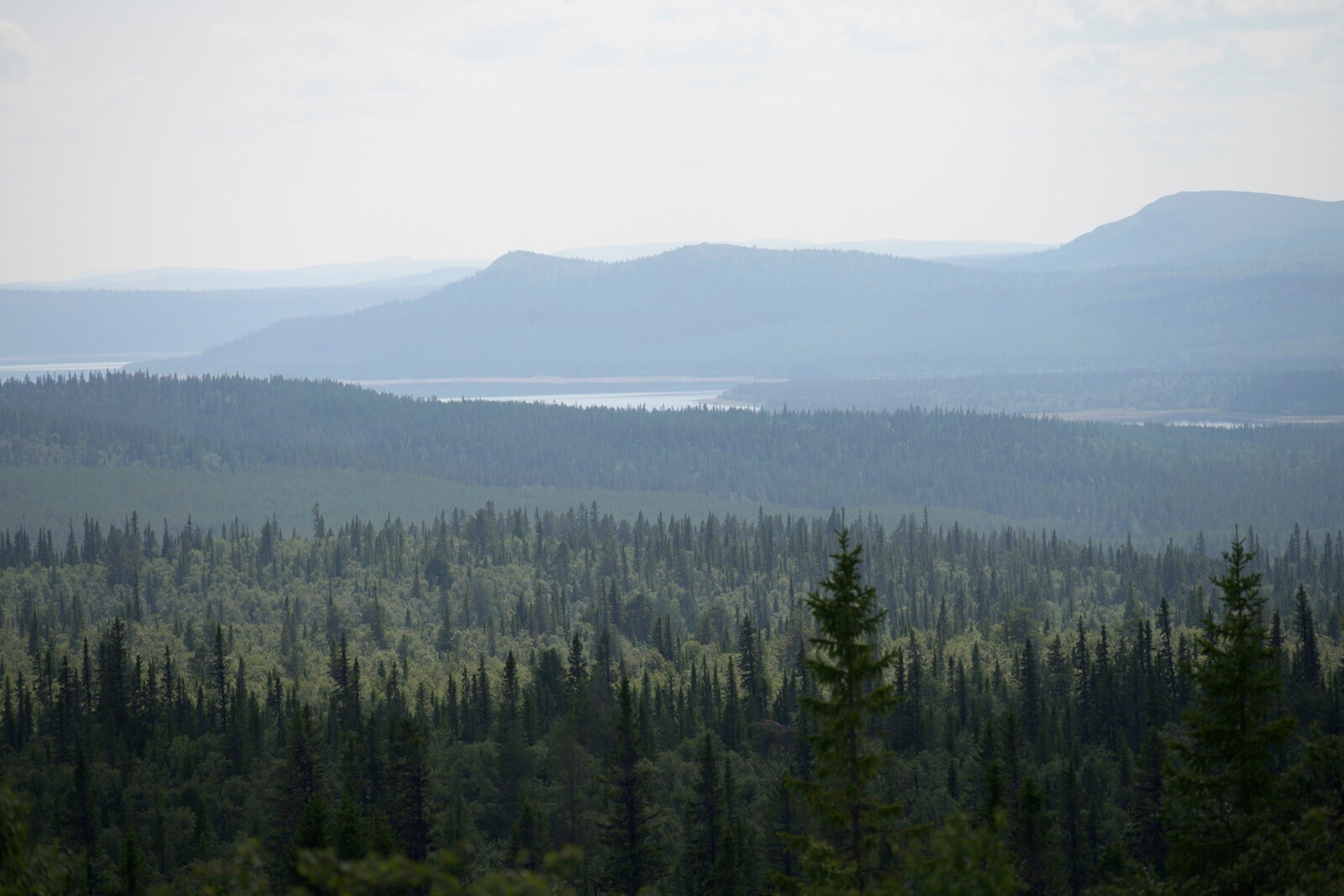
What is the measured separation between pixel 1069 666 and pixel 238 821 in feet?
225

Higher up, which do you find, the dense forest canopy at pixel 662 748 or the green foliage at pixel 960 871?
the green foliage at pixel 960 871

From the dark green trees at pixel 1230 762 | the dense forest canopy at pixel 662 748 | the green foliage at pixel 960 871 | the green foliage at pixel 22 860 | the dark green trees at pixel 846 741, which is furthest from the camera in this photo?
the dense forest canopy at pixel 662 748

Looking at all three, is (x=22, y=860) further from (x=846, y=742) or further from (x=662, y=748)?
(x=662, y=748)

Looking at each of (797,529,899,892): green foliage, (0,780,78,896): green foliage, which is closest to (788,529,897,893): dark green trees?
(797,529,899,892): green foliage

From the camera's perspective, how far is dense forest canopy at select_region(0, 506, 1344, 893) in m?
42.2

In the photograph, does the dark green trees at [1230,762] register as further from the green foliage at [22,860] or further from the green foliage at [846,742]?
the green foliage at [22,860]

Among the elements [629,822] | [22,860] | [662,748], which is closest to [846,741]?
[22,860]

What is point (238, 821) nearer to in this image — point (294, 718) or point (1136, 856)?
point (294, 718)

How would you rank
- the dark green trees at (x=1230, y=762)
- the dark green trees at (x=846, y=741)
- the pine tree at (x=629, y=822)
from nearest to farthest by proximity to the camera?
the dark green trees at (x=846, y=741)
the dark green trees at (x=1230, y=762)
the pine tree at (x=629, y=822)

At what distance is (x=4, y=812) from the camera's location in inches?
1142

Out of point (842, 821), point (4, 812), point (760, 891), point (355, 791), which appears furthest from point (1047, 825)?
point (355, 791)

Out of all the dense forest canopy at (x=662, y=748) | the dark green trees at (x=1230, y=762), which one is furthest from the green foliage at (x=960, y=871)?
the dark green trees at (x=1230, y=762)

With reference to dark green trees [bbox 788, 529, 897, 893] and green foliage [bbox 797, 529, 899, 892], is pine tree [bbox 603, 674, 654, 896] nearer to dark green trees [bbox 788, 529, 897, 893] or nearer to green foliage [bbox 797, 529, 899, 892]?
dark green trees [bbox 788, 529, 897, 893]

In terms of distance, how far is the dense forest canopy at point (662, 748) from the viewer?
139 ft
